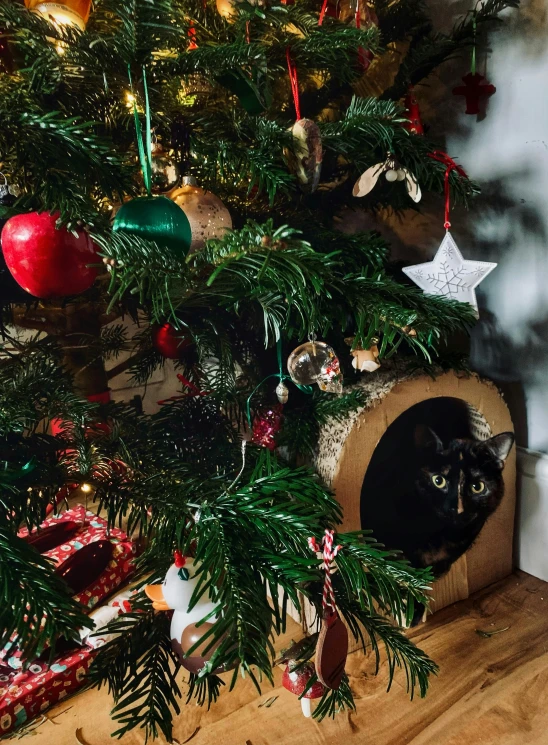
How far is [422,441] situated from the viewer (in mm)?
799

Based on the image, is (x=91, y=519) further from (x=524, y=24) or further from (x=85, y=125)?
(x=524, y=24)

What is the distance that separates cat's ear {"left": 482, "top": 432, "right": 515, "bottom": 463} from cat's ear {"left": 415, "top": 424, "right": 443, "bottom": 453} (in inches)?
3.0

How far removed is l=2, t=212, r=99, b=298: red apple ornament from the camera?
0.45m

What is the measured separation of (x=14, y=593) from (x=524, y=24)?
1.02 m

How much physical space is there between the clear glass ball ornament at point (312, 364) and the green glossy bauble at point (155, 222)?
191 mm

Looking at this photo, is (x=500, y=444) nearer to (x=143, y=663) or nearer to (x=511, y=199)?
(x=511, y=199)

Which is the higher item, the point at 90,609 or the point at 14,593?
the point at 14,593

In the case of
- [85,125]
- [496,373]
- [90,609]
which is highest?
[85,125]

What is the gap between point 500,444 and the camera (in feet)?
2.62

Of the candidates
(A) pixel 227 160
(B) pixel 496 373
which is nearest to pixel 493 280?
(B) pixel 496 373

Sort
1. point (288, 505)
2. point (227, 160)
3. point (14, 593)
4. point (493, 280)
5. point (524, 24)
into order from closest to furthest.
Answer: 1. point (14, 593)
2. point (288, 505)
3. point (227, 160)
4. point (524, 24)
5. point (493, 280)

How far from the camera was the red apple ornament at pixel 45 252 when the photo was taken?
1.47ft

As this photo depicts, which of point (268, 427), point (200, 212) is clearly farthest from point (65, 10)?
point (268, 427)

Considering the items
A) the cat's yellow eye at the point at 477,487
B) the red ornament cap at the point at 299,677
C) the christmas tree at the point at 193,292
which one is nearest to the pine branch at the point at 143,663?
the christmas tree at the point at 193,292
